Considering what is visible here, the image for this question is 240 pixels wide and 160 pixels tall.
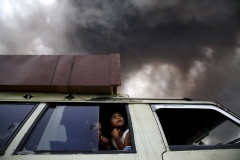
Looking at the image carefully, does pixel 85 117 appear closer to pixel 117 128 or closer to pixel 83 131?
pixel 83 131

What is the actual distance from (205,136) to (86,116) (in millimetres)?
2566

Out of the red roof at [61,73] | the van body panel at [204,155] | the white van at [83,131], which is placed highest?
the red roof at [61,73]

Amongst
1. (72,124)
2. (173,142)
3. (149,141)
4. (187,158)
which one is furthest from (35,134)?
(173,142)

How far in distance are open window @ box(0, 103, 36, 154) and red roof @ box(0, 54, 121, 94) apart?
54cm

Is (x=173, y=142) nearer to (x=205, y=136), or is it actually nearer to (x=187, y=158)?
(x=205, y=136)

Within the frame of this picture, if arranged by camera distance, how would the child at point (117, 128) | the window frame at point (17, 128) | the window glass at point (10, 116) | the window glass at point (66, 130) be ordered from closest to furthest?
the window frame at point (17, 128) < the window glass at point (66, 130) < the window glass at point (10, 116) < the child at point (117, 128)

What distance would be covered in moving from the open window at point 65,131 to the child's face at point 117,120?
28 centimetres

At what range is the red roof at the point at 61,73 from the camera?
2.50 metres

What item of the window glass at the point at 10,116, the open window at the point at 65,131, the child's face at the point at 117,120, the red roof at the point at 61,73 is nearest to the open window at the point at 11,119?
the window glass at the point at 10,116

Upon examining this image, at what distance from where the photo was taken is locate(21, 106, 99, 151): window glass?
1.59m

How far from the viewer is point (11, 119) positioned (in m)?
1.89

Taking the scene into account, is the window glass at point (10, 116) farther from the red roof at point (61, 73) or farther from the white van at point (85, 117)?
the red roof at point (61, 73)

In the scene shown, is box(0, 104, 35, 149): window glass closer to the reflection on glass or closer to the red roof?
the red roof

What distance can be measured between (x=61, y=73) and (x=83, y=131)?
1.27 metres
